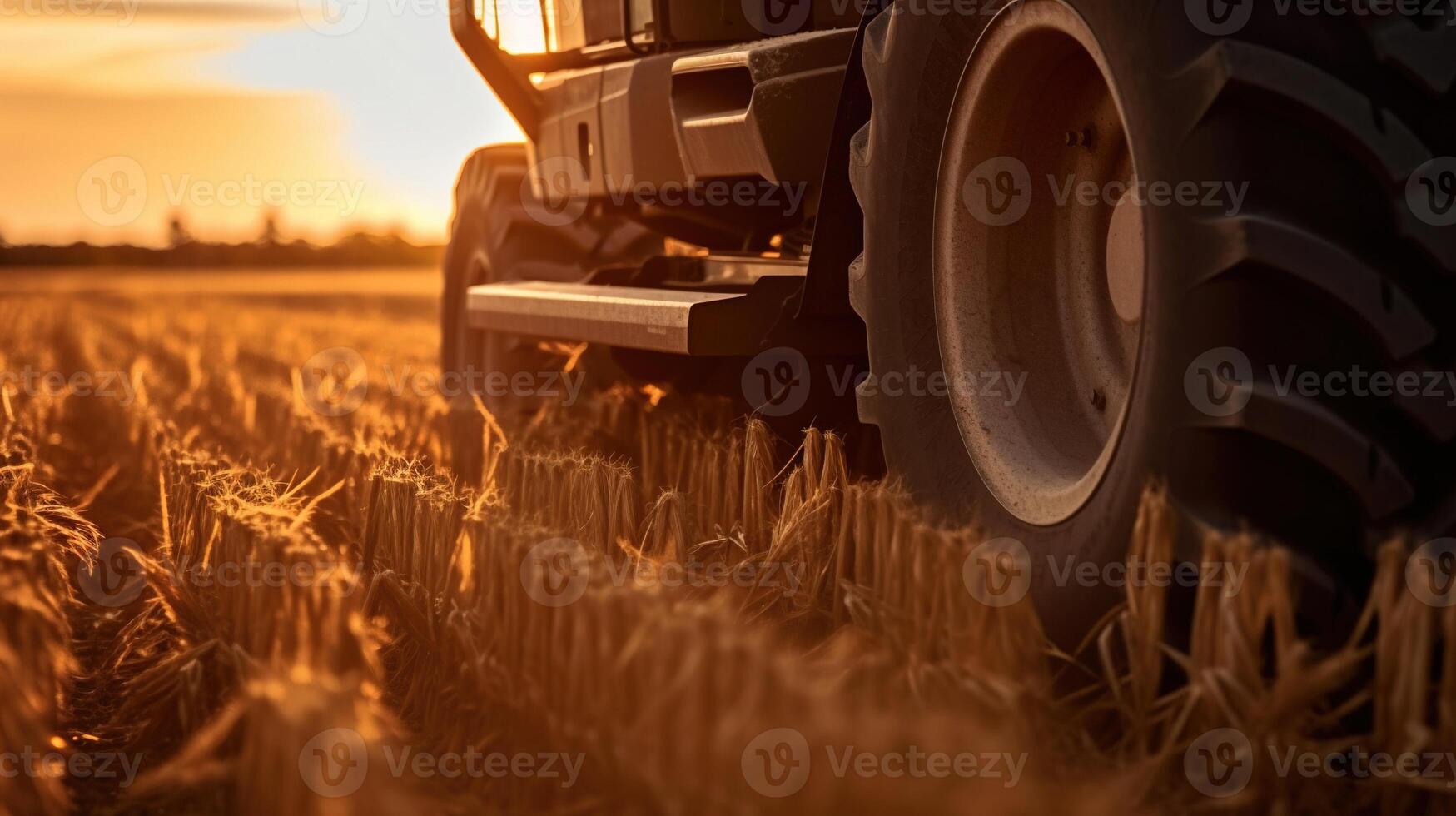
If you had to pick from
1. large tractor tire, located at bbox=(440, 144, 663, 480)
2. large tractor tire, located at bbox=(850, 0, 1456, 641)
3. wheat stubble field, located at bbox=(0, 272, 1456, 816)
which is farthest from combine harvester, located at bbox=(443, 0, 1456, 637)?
large tractor tire, located at bbox=(440, 144, 663, 480)

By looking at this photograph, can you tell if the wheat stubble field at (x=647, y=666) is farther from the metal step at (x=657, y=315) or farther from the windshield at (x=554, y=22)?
the windshield at (x=554, y=22)

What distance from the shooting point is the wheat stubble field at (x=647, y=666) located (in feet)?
5.99

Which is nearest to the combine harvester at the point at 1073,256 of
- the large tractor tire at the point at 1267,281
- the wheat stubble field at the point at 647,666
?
the large tractor tire at the point at 1267,281

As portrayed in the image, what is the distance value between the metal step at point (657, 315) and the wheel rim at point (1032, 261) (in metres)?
0.88

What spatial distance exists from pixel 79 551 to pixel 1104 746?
2.39 m

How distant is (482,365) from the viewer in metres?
6.28

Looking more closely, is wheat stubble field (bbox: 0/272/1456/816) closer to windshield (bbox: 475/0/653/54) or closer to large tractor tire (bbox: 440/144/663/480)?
large tractor tire (bbox: 440/144/663/480)

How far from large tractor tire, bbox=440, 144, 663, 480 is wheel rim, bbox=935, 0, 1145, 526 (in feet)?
8.67

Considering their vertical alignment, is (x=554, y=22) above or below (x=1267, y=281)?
above

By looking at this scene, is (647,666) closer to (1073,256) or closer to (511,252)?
(1073,256)

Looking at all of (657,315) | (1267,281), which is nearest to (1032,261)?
(1267,281)

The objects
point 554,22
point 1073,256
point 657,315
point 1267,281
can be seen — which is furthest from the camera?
point 554,22

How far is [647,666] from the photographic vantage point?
2094mm

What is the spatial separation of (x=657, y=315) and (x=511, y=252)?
2148 mm
